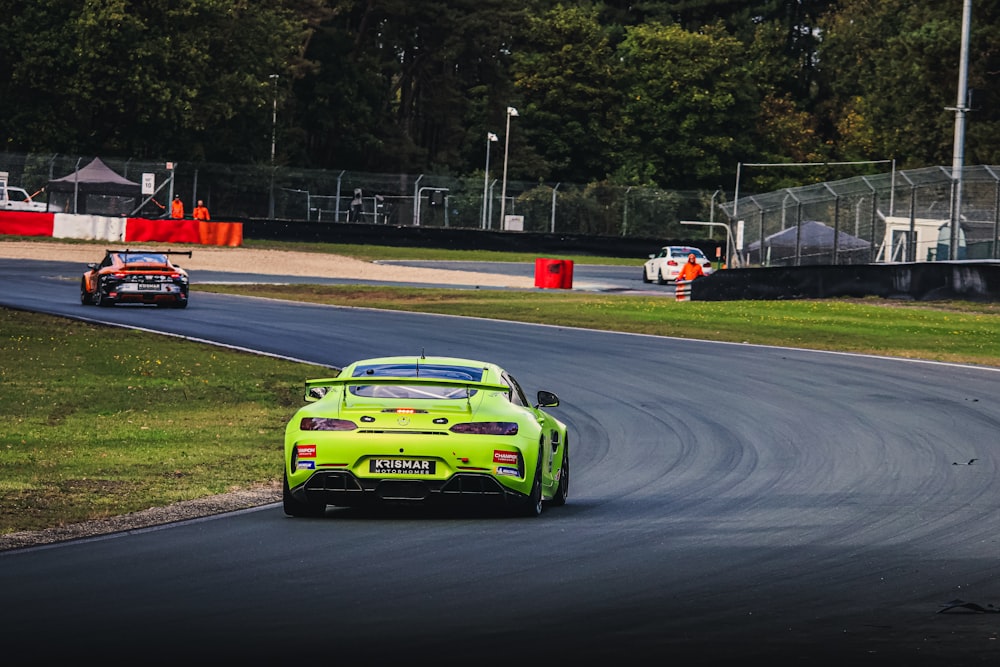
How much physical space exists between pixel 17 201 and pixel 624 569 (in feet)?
205

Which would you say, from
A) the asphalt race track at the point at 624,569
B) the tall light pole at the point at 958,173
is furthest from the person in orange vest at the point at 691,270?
the asphalt race track at the point at 624,569

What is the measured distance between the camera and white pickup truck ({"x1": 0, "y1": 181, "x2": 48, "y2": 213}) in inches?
2650

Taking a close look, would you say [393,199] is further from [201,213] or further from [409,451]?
[409,451]

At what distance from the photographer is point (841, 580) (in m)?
9.92

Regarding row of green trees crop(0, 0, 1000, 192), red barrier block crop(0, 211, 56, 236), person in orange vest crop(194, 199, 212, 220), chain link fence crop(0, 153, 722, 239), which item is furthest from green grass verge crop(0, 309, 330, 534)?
row of green trees crop(0, 0, 1000, 192)

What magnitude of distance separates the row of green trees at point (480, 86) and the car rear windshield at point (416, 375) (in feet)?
233

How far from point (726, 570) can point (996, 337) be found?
2643 cm

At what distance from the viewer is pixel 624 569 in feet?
33.7

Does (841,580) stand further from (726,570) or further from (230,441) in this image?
(230,441)

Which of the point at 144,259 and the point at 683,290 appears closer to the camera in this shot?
the point at 144,259

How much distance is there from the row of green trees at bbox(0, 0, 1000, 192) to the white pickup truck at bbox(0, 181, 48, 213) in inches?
550

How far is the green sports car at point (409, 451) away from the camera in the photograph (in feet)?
39.2

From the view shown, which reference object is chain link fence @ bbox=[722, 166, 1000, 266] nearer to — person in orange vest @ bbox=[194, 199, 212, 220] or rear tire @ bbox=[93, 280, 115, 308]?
rear tire @ bbox=[93, 280, 115, 308]

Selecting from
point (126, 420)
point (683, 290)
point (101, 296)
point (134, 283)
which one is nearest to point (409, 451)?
point (126, 420)
